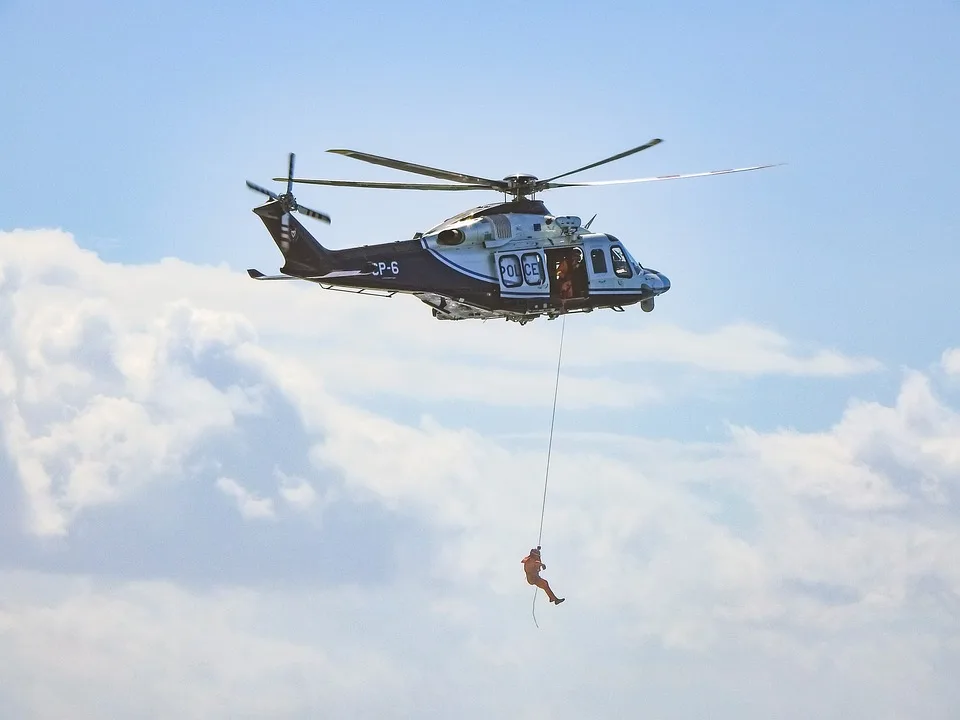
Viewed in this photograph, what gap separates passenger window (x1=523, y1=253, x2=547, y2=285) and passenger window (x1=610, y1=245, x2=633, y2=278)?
3608mm

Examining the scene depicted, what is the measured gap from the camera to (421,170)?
5703 centimetres

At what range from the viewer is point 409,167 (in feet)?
185

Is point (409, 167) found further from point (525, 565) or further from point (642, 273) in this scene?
point (525, 565)

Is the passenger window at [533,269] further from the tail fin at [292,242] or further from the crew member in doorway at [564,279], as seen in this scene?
the tail fin at [292,242]

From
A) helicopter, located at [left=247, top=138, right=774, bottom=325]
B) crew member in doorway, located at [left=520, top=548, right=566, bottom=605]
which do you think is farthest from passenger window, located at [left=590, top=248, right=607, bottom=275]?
crew member in doorway, located at [left=520, top=548, right=566, bottom=605]

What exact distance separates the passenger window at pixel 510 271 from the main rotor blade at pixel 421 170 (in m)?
3.29

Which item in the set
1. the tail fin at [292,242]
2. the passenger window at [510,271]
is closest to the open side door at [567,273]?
the passenger window at [510,271]

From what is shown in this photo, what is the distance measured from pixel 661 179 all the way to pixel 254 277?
1562cm

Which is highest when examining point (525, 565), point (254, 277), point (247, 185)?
point (247, 185)

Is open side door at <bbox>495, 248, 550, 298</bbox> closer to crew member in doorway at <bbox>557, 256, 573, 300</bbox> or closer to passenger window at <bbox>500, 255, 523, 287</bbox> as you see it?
passenger window at <bbox>500, 255, 523, 287</bbox>

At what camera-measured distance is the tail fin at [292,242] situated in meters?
54.2

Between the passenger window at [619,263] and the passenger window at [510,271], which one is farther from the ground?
the passenger window at [619,263]

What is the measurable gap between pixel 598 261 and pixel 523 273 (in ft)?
12.4

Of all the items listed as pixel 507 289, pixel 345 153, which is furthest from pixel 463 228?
Answer: pixel 345 153
